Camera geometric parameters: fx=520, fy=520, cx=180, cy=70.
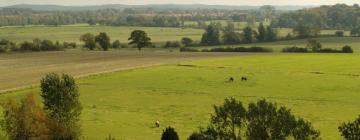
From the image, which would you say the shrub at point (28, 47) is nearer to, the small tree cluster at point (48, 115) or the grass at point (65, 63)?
the grass at point (65, 63)

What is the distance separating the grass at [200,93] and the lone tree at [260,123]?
48.9ft

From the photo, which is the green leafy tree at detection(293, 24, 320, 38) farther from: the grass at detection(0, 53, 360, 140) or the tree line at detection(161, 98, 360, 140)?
the tree line at detection(161, 98, 360, 140)

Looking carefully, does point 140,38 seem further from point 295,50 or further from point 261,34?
point 261,34

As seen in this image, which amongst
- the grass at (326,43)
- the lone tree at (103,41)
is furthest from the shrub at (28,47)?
the grass at (326,43)

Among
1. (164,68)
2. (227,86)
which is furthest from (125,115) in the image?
(164,68)

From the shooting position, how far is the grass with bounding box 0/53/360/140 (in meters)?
46.8

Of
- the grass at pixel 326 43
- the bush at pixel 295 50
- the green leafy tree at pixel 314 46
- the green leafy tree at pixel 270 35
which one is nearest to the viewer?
the bush at pixel 295 50

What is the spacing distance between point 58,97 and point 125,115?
14.3 metres

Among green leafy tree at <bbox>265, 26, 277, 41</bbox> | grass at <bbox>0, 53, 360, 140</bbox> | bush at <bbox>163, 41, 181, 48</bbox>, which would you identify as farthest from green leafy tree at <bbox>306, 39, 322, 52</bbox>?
bush at <bbox>163, 41, 181, 48</bbox>

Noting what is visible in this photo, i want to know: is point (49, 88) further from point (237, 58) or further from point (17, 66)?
point (237, 58)

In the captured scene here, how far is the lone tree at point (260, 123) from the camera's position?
78.6 ft

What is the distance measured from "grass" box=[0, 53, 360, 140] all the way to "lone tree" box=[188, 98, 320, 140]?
14.9 metres

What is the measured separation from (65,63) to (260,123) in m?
80.2

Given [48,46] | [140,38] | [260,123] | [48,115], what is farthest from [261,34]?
[260,123]
